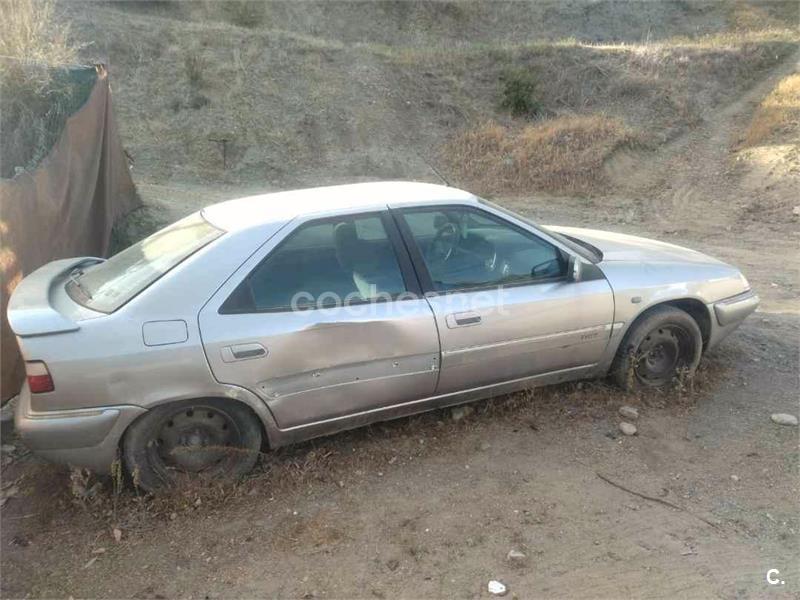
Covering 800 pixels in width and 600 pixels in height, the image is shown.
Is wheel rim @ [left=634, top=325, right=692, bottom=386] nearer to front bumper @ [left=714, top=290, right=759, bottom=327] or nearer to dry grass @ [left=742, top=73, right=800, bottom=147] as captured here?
front bumper @ [left=714, top=290, right=759, bottom=327]

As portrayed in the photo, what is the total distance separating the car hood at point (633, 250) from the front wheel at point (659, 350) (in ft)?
1.20

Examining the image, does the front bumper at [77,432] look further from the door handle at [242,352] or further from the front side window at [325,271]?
the front side window at [325,271]

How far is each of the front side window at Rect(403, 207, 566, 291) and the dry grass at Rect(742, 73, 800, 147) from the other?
12445mm

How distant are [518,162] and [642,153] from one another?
3157mm

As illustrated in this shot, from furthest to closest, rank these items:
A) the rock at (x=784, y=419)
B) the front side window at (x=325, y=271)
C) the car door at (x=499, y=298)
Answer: the rock at (x=784, y=419), the car door at (x=499, y=298), the front side window at (x=325, y=271)

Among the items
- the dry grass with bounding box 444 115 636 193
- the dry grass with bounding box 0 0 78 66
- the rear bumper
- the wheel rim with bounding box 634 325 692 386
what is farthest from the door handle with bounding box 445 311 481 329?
the dry grass with bounding box 444 115 636 193

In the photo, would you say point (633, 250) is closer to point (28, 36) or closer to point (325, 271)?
point (325, 271)

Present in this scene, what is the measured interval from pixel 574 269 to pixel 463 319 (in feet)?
2.54

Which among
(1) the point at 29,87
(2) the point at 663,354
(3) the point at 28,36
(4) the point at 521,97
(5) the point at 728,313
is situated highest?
(3) the point at 28,36

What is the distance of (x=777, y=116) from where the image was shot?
46.8 feet

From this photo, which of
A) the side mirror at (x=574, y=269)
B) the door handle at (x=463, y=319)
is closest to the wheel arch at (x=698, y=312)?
the side mirror at (x=574, y=269)

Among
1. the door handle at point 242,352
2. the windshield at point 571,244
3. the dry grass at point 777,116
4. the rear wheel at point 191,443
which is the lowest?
the rear wheel at point 191,443

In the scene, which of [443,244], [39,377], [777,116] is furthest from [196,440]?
[777,116]

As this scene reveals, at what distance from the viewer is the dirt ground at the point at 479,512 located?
9.17ft
